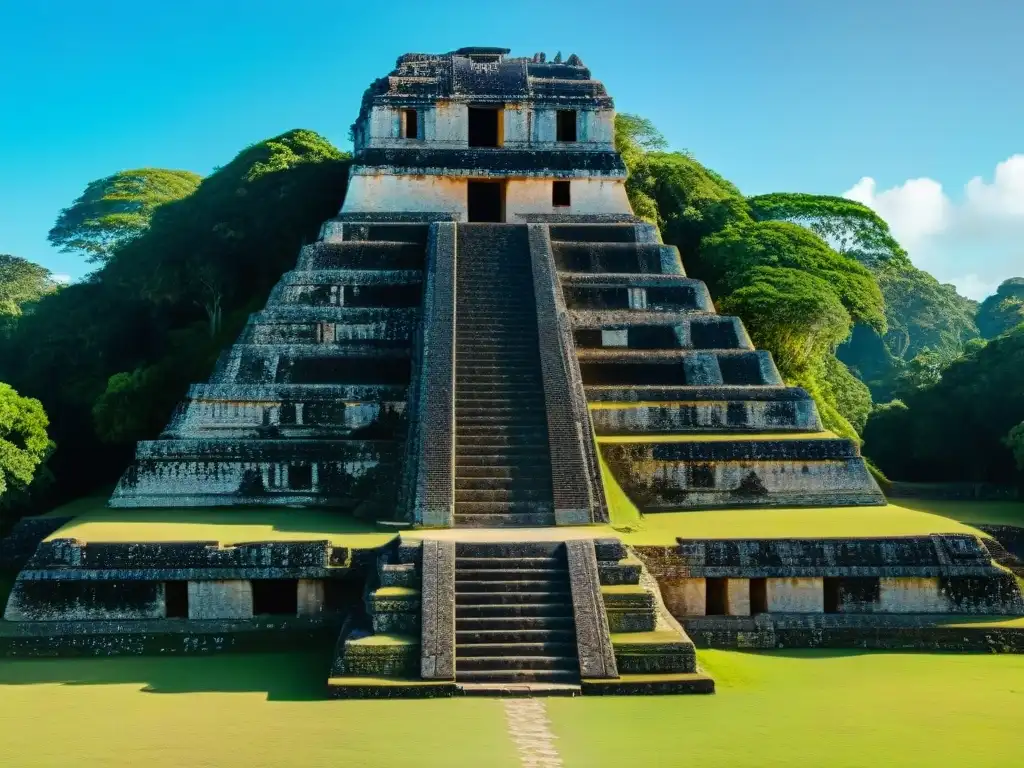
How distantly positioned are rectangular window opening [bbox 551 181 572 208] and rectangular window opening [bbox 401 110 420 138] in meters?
2.63

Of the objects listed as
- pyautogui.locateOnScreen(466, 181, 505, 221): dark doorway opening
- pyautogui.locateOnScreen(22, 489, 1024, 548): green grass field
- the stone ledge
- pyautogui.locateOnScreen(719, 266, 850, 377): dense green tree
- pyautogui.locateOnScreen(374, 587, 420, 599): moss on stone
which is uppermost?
pyautogui.locateOnScreen(466, 181, 505, 221): dark doorway opening

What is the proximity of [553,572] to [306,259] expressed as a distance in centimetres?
852

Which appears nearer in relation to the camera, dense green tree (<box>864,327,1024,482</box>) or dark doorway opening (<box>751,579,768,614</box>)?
dark doorway opening (<box>751,579,768,614</box>)

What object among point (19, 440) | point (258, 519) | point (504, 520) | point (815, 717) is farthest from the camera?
point (19, 440)

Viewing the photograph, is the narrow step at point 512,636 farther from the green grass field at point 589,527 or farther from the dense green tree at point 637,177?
the dense green tree at point 637,177

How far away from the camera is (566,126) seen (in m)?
20.4

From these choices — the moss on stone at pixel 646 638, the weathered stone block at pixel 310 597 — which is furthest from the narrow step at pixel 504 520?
the moss on stone at pixel 646 638

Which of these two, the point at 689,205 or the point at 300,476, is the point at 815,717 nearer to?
the point at 300,476

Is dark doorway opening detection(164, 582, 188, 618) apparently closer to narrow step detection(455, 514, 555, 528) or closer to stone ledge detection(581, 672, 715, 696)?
narrow step detection(455, 514, 555, 528)

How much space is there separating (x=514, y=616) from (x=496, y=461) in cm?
326

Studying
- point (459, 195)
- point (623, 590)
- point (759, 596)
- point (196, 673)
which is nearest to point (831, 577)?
point (759, 596)

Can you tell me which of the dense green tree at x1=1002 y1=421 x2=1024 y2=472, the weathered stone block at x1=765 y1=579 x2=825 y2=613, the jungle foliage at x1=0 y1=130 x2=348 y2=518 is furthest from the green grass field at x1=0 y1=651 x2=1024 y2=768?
the dense green tree at x1=1002 y1=421 x2=1024 y2=472

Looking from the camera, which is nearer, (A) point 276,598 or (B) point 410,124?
(A) point 276,598

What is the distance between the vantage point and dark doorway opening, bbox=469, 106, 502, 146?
70.4 ft
